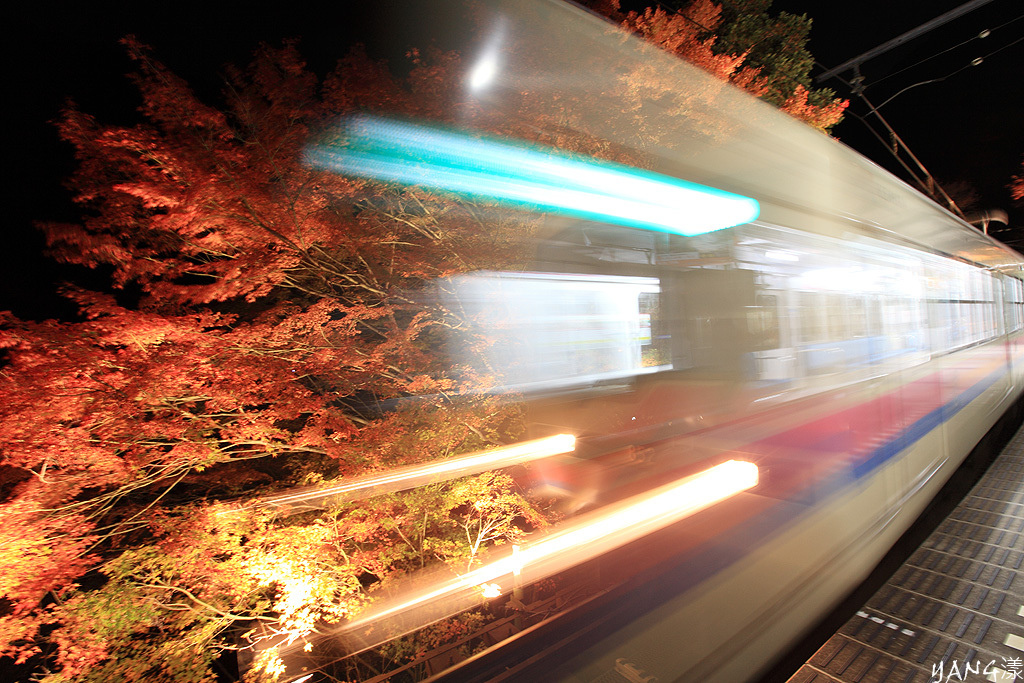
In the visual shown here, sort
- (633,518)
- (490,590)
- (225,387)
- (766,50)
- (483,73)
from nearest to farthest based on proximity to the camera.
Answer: (633,518), (225,387), (483,73), (490,590), (766,50)

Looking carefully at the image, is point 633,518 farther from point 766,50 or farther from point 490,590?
point 766,50

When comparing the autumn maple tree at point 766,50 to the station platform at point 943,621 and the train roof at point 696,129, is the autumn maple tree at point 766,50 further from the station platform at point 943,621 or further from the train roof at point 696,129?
the station platform at point 943,621

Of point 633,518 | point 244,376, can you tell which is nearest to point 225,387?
point 244,376

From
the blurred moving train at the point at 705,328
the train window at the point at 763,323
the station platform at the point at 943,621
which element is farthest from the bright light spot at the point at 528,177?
the station platform at the point at 943,621

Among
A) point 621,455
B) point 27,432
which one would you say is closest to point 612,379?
point 621,455

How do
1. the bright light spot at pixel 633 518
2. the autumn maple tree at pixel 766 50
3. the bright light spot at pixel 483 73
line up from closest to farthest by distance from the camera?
1. the bright light spot at pixel 633 518
2. the bright light spot at pixel 483 73
3. the autumn maple tree at pixel 766 50

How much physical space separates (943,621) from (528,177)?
434 centimetres

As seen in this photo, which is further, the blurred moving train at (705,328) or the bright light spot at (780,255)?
the bright light spot at (780,255)

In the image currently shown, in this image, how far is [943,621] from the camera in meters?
2.03

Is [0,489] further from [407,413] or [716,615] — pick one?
[716,615]

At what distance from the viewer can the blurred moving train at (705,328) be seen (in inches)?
113

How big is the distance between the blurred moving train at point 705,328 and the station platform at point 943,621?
0.41 metres

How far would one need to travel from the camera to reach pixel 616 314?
3.94 meters

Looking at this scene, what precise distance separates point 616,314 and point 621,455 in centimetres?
243
